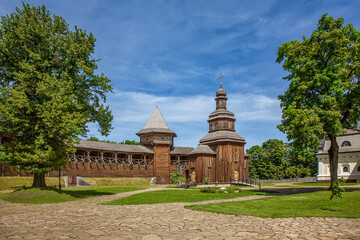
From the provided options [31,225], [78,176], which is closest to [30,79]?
[31,225]

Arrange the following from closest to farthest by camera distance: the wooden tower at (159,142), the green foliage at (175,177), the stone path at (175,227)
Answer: the stone path at (175,227) → the green foliage at (175,177) → the wooden tower at (159,142)

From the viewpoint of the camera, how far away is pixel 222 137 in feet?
148

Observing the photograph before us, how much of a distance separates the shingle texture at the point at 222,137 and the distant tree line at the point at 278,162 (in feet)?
63.3

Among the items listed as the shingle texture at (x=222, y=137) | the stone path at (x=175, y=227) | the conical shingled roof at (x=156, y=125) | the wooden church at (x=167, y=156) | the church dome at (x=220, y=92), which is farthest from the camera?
the church dome at (x=220, y=92)

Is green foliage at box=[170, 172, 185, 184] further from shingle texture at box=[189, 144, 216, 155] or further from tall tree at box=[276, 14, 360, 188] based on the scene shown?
tall tree at box=[276, 14, 360, 188]

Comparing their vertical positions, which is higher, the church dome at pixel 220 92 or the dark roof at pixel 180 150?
the church dome at pixel 220 92

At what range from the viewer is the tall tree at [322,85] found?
2023 cm

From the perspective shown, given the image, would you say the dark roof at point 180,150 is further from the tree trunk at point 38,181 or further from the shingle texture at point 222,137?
the tree trunk at point 38,181

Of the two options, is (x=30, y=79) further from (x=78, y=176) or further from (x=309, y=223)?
(x=78, y=176)

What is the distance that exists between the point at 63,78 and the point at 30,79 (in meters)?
2.03

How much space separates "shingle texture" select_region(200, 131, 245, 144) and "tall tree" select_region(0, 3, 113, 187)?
2688 centimetres

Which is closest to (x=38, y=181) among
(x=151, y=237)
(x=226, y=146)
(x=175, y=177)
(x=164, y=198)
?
(x=164, y=198)

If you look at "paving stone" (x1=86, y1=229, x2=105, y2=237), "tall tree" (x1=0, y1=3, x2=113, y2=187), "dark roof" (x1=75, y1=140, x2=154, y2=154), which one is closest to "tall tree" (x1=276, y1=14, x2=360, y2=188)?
"tall tree" (x1=0, y1=3, x2=113, y2=187)

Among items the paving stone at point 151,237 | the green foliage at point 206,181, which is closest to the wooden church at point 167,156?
the green foliage at point 206,181
